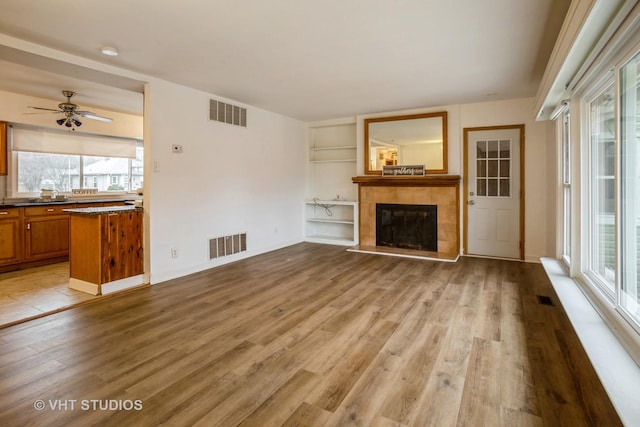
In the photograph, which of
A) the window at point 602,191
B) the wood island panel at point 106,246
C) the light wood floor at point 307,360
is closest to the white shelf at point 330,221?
the light wood floor at point 307,360

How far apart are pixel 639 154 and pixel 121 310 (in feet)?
13.8

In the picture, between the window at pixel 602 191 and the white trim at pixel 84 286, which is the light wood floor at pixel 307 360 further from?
the window at pixel 602 191

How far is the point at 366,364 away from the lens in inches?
90.6

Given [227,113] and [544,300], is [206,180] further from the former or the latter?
[544,300]

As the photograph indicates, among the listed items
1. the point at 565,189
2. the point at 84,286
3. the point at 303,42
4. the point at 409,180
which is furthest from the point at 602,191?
the point at 84,286

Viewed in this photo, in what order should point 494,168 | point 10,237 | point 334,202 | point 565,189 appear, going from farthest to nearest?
point 334,202 → point 494,168 → point 10,237 → point 565,189

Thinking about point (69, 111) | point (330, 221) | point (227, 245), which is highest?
point (69, 111)

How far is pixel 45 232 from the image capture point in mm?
5211

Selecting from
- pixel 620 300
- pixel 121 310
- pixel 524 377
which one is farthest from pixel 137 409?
pixel 620 300

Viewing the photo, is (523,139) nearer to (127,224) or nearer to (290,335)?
(290,335)

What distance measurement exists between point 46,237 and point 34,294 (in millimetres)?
1826

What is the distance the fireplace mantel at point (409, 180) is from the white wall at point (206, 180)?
1.53 metres

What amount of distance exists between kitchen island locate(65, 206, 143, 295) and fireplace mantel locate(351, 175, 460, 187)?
12.7 ft

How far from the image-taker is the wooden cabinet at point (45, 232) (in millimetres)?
5012
